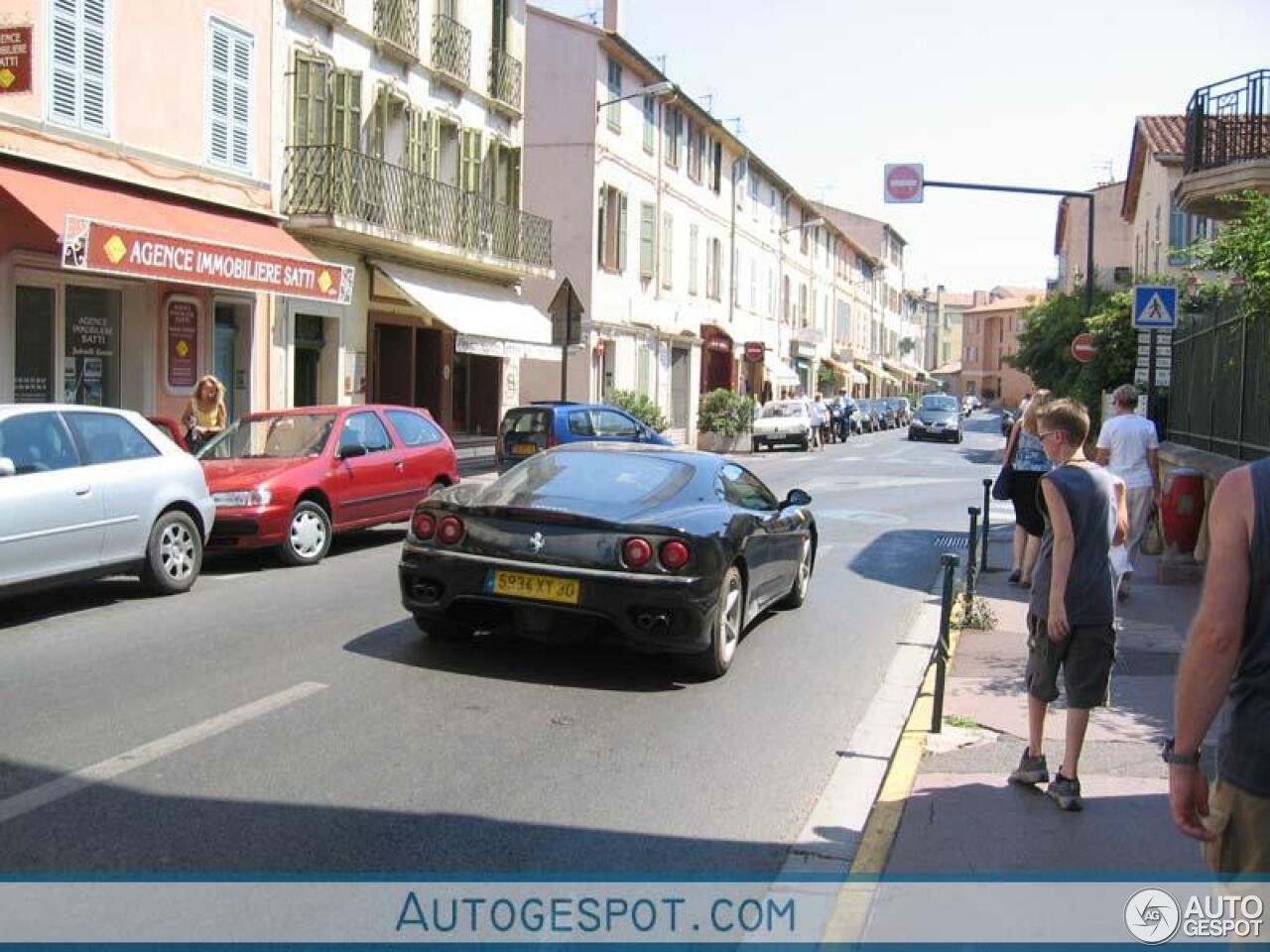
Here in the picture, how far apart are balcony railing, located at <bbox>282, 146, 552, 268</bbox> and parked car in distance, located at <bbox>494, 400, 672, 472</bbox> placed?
463 cm

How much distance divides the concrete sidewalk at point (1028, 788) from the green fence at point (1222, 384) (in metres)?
3.95

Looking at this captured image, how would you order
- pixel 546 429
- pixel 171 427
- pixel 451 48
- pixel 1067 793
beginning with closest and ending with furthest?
pixel 1067 793 → pixel 171 427 → pixel 546 429 → pixel 451 48

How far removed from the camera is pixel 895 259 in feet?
307

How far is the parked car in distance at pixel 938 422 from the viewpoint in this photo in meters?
46.6

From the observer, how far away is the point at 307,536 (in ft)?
39.1

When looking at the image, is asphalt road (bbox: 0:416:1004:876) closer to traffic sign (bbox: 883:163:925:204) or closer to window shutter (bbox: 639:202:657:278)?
traffic sign (bbox: 883:163:925:204)

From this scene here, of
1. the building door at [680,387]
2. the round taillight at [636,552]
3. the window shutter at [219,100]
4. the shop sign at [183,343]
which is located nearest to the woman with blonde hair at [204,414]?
the shop sign at [183,343]

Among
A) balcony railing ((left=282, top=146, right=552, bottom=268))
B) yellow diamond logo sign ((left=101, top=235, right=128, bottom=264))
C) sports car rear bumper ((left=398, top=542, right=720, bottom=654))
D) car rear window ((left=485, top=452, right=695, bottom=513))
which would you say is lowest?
sports car rear bumper ((left=398, top=542, right=720, bottom=654))

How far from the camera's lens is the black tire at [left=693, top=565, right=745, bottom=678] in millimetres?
7414

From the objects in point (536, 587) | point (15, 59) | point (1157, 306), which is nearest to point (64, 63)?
point (15, 59)

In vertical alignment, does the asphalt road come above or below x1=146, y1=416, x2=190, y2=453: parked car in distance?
below

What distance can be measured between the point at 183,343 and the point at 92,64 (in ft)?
12.8

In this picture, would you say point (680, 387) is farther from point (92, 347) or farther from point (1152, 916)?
point (1152, 916)

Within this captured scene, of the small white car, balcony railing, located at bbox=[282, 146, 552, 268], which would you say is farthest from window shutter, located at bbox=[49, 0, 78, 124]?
the small white car
